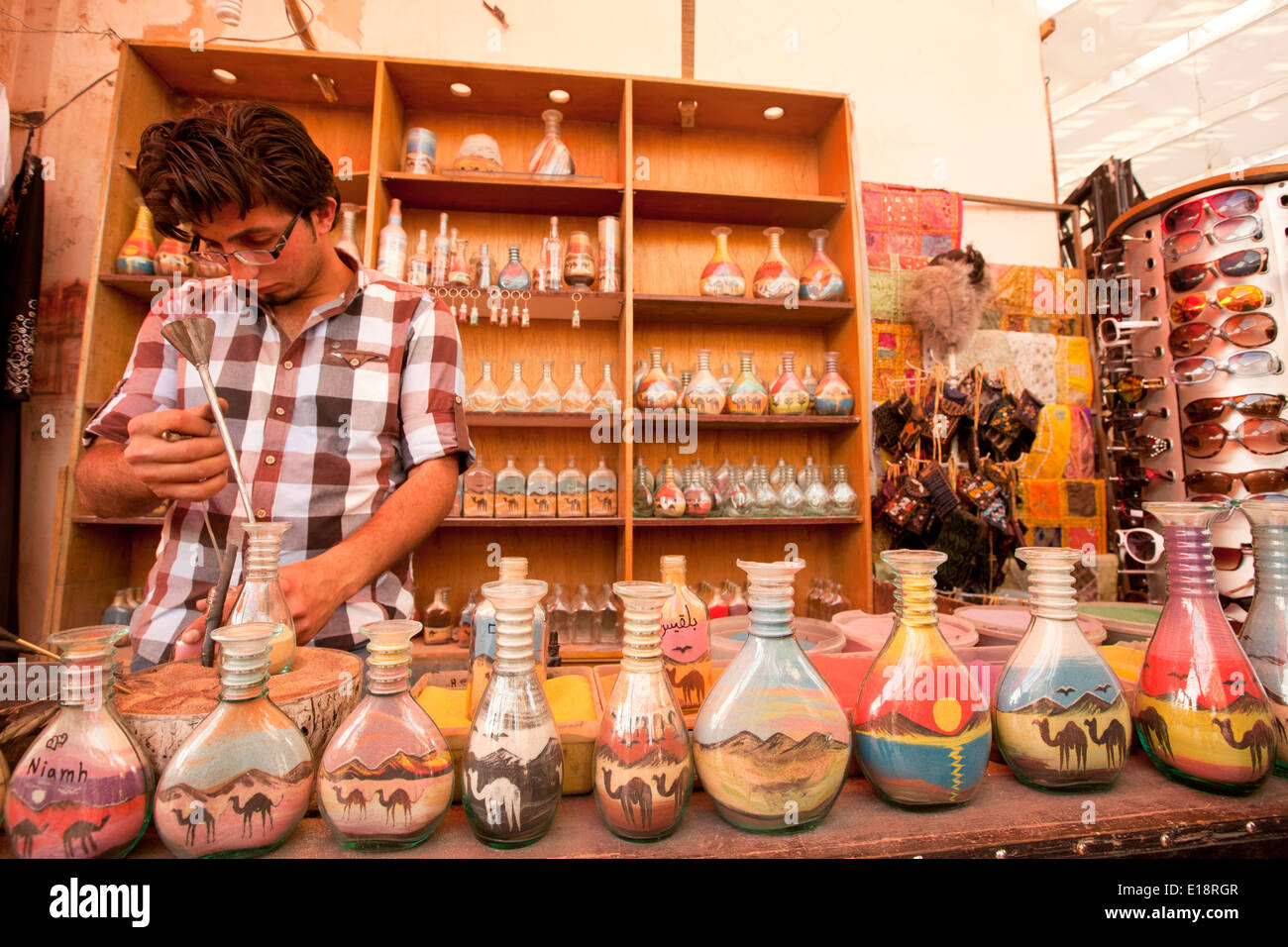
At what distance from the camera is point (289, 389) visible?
132cm

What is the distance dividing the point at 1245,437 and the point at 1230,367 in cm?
32

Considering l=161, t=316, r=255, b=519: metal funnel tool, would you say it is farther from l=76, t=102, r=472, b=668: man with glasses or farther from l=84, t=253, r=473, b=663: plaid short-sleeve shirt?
l=84, t=253, r=473, b=663: plaid short-sleeve shirt

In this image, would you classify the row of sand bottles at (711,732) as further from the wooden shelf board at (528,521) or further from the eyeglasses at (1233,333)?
the eyeglasses at (1233,333)

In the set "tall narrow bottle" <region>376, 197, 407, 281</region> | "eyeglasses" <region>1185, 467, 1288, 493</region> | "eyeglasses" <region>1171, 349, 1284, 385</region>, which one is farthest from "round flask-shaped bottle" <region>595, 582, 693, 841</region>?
"eyeglasses" <region>1171, 349, 1284, 385</region>

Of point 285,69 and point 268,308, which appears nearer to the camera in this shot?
point 268,308

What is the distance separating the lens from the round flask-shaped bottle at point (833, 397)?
2.83 meters

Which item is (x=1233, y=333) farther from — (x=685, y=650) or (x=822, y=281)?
(x=685, y=650)

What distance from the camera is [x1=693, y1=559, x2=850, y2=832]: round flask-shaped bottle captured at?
1.92 ft

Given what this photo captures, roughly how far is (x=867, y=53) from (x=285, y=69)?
3.08 metres

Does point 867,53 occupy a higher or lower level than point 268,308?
higher

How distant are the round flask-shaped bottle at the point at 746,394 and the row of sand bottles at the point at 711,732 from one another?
81.5 inches

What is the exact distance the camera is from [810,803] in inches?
23.2
